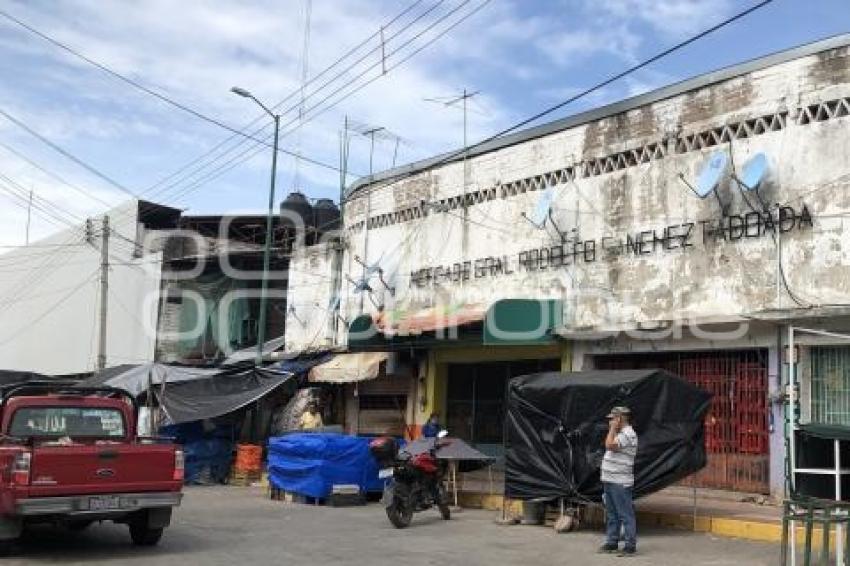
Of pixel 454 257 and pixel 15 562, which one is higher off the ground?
pixel 454 257

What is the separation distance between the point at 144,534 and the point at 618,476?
237 inches

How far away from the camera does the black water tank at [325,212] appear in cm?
2985

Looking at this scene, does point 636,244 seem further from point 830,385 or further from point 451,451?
point 451,451

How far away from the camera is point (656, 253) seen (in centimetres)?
1667

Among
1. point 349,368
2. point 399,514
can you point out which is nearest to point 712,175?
point 399,514

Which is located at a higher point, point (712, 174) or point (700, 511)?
point (712, 174)

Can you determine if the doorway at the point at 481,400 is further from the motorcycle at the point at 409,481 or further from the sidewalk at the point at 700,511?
the motorcycle at the point at 409,481

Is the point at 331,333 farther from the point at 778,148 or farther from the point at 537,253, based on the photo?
the point at 778,148

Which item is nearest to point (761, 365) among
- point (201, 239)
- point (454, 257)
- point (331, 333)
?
point (454, 257)

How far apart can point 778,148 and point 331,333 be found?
13.8m

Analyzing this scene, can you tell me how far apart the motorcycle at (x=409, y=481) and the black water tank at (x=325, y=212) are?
15.3 metres

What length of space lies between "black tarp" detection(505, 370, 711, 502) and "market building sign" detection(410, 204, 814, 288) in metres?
3.33

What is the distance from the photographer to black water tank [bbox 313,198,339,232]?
97.9 ft

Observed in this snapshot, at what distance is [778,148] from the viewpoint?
14.9 m
